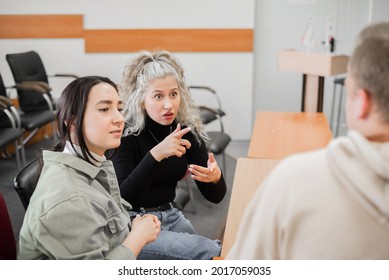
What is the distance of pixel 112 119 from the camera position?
134 centimetres

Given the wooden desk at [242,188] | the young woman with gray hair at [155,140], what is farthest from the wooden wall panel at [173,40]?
the young woman with gray hair at [155,140]

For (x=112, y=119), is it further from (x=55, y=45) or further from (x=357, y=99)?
(x=55, y=45)

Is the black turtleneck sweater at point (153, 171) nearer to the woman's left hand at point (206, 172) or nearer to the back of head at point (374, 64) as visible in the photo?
the woman's left hand at point (206, 172)

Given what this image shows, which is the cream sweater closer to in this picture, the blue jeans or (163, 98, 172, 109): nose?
the blue jeans

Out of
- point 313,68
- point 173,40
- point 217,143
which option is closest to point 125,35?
point 173,40

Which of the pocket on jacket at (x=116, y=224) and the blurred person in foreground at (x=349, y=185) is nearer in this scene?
the blurred person in foreground at (x=349, y=185)

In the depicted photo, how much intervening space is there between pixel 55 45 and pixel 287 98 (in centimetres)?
217

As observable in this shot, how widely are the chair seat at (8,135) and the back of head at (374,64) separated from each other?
298cm

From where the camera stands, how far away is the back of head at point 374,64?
2.37 feet

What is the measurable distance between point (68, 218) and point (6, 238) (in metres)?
0.33

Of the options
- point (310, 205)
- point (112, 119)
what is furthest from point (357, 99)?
point (112, 119)

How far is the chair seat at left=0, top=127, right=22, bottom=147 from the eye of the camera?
336cm

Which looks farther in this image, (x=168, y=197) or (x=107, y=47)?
(x=107, y=47)

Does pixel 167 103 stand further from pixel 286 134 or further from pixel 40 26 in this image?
pixel 40 26
